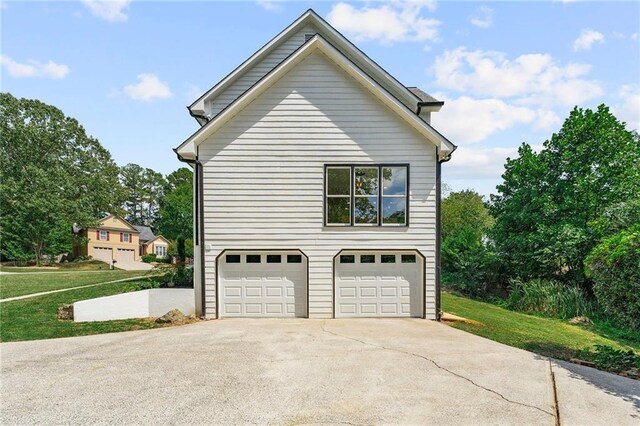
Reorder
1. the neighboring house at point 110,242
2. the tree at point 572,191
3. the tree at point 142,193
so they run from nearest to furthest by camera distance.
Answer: the tree at point 572,191 < the neighboring house at point 110,242 < the tree at point 142,193

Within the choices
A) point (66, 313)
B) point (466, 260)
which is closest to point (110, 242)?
point (66, 313)

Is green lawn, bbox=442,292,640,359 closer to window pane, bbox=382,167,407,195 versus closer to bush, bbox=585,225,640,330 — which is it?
bush, bbox=585,225,640,330

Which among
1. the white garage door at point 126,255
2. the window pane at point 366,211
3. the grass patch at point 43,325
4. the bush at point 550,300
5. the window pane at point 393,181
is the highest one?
the window pane at point 393,181

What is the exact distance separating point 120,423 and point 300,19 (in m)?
12.9

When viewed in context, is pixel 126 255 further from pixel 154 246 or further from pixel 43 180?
pixel 43 180

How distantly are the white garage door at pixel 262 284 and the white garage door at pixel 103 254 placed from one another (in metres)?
40.0

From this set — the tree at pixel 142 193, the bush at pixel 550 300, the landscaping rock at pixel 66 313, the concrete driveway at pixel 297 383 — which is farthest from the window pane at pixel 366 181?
the tree at pixel 142 193

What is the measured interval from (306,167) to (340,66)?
3370 millimetres

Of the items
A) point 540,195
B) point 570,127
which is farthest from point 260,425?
point 570,127

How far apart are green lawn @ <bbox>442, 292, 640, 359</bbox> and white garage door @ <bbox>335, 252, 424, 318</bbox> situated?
60.3 inches

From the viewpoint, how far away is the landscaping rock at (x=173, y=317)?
10500 mm

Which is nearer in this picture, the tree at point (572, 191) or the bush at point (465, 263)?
the tree at point (572, 191)

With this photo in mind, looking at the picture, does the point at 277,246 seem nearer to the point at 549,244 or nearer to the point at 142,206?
the point at 549,244

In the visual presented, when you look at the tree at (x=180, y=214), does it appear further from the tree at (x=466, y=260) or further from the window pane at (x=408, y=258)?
the window pane at (x=408, y=258)
